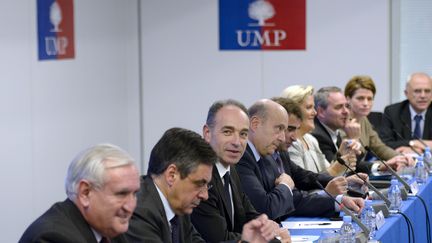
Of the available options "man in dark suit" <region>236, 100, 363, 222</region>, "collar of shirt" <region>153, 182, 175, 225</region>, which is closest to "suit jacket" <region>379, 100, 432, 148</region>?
"man in dark suit" <region>236, 100, 363, 222</region>

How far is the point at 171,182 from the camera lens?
3223mm

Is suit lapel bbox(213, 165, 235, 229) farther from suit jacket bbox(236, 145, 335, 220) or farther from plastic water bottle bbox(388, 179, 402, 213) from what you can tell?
plastic water bottle bbox(388, 179, 402, 213)

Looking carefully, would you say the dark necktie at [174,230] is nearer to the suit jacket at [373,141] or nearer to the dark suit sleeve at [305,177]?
the dark suit sleeve at [305,177]

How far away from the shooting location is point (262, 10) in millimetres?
9195

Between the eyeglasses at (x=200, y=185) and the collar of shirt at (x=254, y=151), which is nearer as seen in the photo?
the eyeglasses at (x=200, y=185)

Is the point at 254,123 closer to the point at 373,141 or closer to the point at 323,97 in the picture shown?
the point at 323,97

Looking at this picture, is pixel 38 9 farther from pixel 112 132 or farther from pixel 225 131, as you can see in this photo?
pixel 225 131

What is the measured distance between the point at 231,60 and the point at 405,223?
15.5ft

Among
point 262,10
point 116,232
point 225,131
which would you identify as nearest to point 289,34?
point 262,10

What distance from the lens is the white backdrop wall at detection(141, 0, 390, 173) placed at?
9.00 m

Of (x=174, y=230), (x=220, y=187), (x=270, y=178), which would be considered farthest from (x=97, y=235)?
(x=270, y=178)

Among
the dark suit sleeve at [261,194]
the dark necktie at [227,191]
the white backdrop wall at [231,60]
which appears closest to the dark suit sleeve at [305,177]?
the dark suit sleeve at [261,194]

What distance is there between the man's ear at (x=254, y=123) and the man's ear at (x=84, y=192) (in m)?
2.26

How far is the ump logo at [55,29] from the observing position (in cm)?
736
